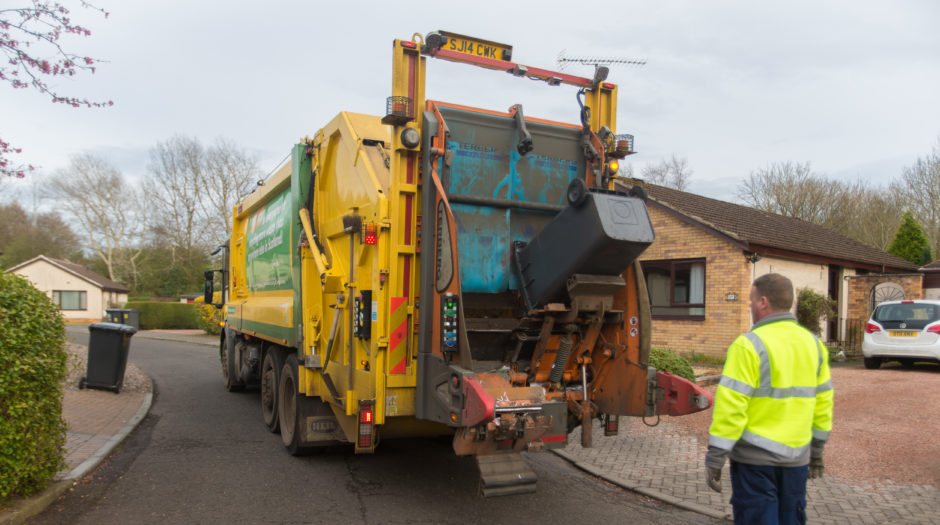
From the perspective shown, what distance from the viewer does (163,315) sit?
114 feet

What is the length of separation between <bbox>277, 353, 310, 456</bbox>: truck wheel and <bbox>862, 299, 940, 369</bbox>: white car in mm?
11439

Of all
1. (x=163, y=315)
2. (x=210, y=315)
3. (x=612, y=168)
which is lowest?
(x=163, y=315)

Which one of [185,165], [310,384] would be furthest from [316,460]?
[185,165]

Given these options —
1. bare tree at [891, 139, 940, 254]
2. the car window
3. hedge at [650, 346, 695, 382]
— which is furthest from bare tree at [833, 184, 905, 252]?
hedge at [650, 346, 695, 382]

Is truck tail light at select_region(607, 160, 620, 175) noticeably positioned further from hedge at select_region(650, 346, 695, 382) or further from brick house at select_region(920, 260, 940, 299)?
brick house at select_region(920, 260, 940, 299)

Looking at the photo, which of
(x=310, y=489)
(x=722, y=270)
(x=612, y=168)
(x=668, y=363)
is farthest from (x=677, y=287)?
(x=310, y=489)

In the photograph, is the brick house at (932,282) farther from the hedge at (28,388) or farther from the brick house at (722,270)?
the hedge at (28,388)

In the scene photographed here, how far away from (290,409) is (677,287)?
11389 mm

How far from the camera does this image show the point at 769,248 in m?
14.3

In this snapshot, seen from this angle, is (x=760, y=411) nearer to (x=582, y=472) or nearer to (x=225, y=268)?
(x=582, y=472)

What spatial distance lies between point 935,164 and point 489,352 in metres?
33.5

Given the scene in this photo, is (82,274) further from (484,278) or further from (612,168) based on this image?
(612,168)

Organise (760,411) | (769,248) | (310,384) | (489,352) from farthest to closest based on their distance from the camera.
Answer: (769,248)
(310,384)
(489,352)
(760,411)

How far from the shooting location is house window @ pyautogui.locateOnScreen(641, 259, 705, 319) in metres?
14.9
